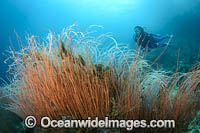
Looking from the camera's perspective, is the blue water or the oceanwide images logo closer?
the oceanwide images logo

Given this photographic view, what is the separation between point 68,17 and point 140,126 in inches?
3406

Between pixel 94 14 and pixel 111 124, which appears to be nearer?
pixel 111 124

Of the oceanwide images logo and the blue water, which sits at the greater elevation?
the blue water

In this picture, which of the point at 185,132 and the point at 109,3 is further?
the point at 109,3

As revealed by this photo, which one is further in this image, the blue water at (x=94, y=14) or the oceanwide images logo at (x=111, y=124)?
the blue water at (x=94, y=14)

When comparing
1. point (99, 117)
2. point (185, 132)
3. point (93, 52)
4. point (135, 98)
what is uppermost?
point (93, 52)

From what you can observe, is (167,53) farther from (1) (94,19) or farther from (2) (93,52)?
(1) (94,19)

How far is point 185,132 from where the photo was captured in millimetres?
1648

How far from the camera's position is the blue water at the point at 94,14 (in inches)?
1302

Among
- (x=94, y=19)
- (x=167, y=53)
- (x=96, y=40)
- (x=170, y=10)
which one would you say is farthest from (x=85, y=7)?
(x=96, y=40)

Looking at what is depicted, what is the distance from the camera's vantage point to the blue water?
108 feet

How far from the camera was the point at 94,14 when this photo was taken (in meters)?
72.7

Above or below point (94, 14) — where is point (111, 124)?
below

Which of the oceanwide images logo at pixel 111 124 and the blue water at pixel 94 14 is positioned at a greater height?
the blue water at pixel 94 14
